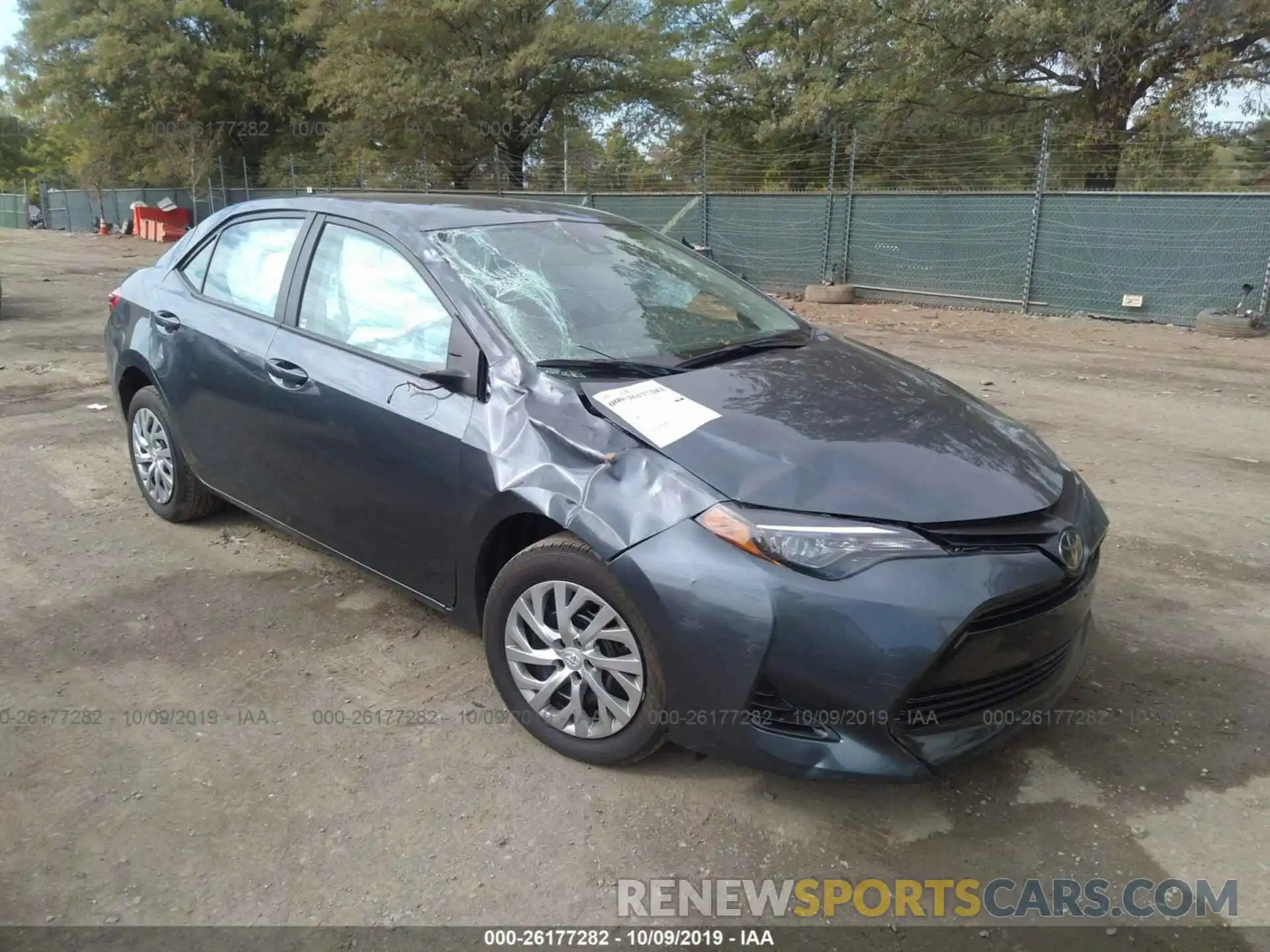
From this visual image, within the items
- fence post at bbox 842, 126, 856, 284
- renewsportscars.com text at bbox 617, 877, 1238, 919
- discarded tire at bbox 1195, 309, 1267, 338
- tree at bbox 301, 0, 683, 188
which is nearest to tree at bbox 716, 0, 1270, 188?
fence post at bbox 842, 126, 856, 284

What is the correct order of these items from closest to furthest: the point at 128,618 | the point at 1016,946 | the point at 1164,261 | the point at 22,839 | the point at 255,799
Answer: the point at 1016,946
the point at 22,839
the point at 255,799
the point at 128,618
the point at 1164,261

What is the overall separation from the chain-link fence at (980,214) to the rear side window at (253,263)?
304 inches

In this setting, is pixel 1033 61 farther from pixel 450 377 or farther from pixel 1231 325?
pixel 450 377

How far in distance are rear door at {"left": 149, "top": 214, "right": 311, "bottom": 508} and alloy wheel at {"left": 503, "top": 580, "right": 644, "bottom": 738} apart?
5.18 ft

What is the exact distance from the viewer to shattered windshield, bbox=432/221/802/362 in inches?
126

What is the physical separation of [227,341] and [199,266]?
0.73 meters

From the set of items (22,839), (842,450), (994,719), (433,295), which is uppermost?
(433,295)

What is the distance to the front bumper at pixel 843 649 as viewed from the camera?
2.35 meters

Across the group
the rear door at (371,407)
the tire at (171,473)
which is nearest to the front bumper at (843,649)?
the rear door at (371,407)

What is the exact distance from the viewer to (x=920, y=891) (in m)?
2.40

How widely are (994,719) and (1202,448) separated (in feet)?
15.8

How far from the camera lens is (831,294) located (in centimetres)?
1591

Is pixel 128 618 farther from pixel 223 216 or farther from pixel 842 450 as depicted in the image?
pixel 842 450

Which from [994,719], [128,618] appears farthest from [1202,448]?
[128,618]
